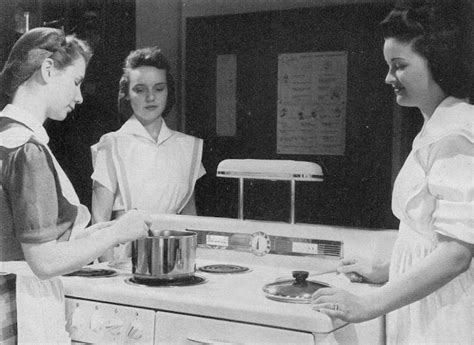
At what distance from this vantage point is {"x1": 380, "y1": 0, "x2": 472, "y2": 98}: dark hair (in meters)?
1.34

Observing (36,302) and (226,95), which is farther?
(226,95)

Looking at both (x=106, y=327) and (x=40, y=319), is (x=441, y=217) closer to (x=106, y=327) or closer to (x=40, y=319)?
(x=106, y=327)

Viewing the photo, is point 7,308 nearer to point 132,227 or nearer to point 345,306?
point 132,227

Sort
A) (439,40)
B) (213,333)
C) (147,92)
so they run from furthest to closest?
(147,92) < (213,333) < (439,40)

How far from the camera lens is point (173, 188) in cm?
219

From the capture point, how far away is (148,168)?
221 cm


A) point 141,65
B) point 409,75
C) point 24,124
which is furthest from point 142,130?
point 409,75

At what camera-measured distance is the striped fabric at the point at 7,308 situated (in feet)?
5.07

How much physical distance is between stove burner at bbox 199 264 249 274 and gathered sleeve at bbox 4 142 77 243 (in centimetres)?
52

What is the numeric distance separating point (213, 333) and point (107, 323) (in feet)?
1.02

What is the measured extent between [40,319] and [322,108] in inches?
43.8

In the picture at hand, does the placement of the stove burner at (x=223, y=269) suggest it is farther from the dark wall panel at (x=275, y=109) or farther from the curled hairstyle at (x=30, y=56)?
the curled hairstyle at (x=30, y=56)

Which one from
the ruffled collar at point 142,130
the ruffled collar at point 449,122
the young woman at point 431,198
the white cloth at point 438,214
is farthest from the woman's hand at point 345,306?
the ruffled collar at point 142,130

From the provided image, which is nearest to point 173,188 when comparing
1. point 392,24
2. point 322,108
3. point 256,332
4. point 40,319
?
point 322,108
